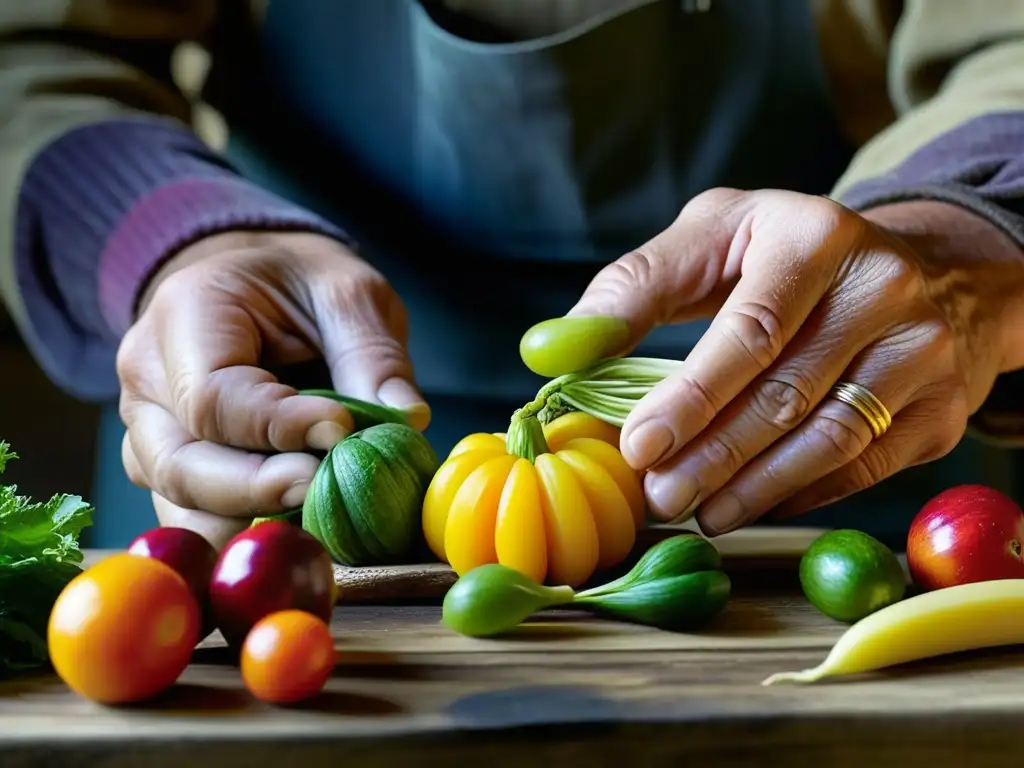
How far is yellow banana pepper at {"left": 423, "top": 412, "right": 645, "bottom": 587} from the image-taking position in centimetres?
96

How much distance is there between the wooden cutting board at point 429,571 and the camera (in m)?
1.02

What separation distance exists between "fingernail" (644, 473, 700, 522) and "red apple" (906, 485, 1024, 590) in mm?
210

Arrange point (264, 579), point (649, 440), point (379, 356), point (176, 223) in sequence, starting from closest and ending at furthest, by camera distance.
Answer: point (264, 579) → point (649, 440) → point (379, 356) → point (176, 223)

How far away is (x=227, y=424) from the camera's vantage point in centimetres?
112

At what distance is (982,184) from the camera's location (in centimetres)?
133

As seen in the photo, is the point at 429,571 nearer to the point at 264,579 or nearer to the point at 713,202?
the point at 264,579

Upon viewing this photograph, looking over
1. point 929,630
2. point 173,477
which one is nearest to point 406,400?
point 173,477

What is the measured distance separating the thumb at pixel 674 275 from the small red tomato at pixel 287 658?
1.55ft

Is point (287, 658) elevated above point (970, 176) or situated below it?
below

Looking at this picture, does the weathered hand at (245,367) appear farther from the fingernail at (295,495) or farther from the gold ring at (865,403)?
the gold ring at (865,403)

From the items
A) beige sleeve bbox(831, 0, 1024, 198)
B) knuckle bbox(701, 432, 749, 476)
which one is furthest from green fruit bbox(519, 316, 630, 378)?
beige sleeve bbox(831, 0, 1024, 198)

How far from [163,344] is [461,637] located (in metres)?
0.54

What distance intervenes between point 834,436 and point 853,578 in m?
0.22

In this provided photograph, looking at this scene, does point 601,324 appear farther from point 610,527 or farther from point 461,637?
point 461,637
